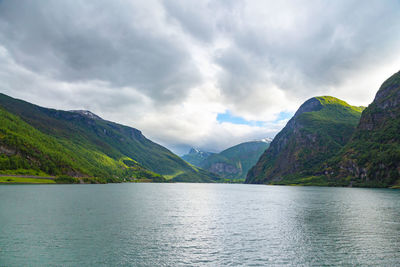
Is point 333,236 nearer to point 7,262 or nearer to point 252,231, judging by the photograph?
point 252,231

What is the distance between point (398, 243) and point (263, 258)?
27.0m

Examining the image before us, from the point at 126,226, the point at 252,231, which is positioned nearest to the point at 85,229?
the point at 126,226

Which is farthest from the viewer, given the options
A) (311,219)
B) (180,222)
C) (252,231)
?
(311,219)

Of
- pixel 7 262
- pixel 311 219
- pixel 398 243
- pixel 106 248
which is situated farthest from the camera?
pixel 311 219

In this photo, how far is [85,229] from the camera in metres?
51.8

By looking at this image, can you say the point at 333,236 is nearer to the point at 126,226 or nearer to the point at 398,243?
the point at 398,243

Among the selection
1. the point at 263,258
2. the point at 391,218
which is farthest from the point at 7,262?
the point at 391,218

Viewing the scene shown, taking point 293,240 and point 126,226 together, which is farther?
point 126,226

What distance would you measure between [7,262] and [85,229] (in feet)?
66.9

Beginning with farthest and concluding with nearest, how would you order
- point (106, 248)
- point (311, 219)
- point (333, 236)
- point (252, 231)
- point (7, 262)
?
point (311, 219) < point (252, 231) < point (333, 236) < point (106, 248) < point (7, 262)

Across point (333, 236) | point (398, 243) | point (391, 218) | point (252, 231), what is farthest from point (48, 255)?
point (391, 218)

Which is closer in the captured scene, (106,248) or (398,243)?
(106,248)

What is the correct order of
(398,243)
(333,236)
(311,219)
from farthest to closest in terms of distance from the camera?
(311,219) < (333,236) < (398,243)

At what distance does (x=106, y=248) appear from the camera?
3903 centimetres
